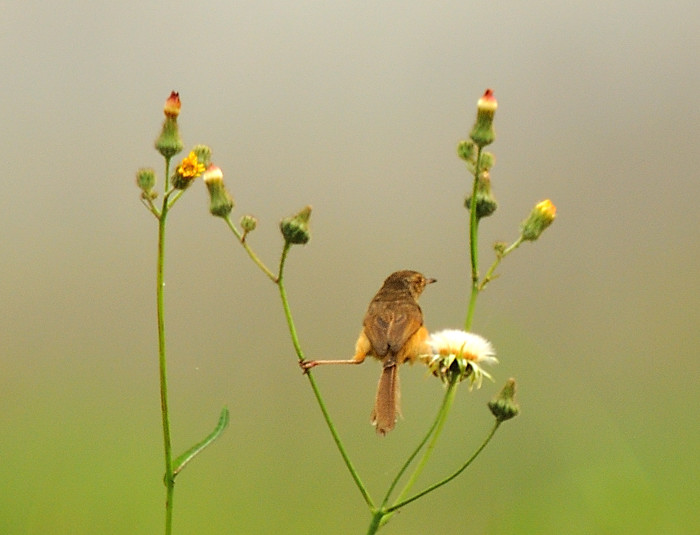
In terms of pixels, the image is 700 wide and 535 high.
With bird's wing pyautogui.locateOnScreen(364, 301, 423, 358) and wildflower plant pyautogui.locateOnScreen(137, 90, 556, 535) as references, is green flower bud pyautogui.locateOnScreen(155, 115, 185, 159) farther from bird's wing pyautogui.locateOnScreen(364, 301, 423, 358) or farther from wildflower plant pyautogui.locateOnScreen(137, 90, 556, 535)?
bird's wing pyautogui.locateOnScreen(364, 301, 423, 358)

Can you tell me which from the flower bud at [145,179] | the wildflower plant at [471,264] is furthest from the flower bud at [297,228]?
the flower bud at [145,179]

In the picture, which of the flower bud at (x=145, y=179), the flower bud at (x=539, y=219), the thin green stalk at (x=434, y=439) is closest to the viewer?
the thin green stalk at (x=434, y=439)

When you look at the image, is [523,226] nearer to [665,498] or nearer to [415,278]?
[415,278]

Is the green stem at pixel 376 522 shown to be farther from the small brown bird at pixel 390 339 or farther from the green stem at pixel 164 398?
the small brown bird at pixel 390 339

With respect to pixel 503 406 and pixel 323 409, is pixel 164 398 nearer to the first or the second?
pixel 323 409

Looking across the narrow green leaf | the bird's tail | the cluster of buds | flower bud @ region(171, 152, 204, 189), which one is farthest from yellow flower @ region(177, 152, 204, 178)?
the bird's tail

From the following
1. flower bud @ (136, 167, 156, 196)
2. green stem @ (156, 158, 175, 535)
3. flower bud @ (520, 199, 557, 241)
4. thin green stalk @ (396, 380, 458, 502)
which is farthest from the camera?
flower bud @ (520, 199, 557, 241)

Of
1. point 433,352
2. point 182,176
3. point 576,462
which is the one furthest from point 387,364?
point 576,462
